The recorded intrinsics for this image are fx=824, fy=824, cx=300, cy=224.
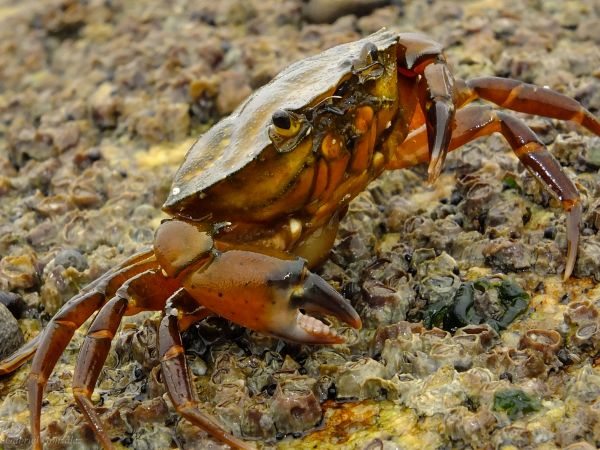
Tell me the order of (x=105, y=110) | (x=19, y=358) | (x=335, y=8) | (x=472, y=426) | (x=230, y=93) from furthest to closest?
(x=335, y=8), (x=105, y=110), (x=230, y=93), (x=19, y=358), (x=472, y=426)

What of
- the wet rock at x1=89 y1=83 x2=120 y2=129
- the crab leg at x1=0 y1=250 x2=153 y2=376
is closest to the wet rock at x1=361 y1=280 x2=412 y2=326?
the crab leg at x1=0 y1=250 x2=153 y2=376

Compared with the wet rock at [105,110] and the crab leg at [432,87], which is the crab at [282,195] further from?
the wet rock at [105,110]

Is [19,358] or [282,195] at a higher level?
[282,195]

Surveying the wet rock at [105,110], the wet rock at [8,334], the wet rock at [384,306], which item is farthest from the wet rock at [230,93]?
the wet rock at [384,306]

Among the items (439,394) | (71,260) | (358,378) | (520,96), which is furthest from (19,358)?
(520,96)

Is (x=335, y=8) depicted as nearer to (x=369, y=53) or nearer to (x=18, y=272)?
(x=369, y=53)

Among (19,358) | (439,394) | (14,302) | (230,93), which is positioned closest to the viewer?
(439,394)

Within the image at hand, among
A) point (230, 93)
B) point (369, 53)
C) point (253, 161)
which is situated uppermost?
point (369, 53)
